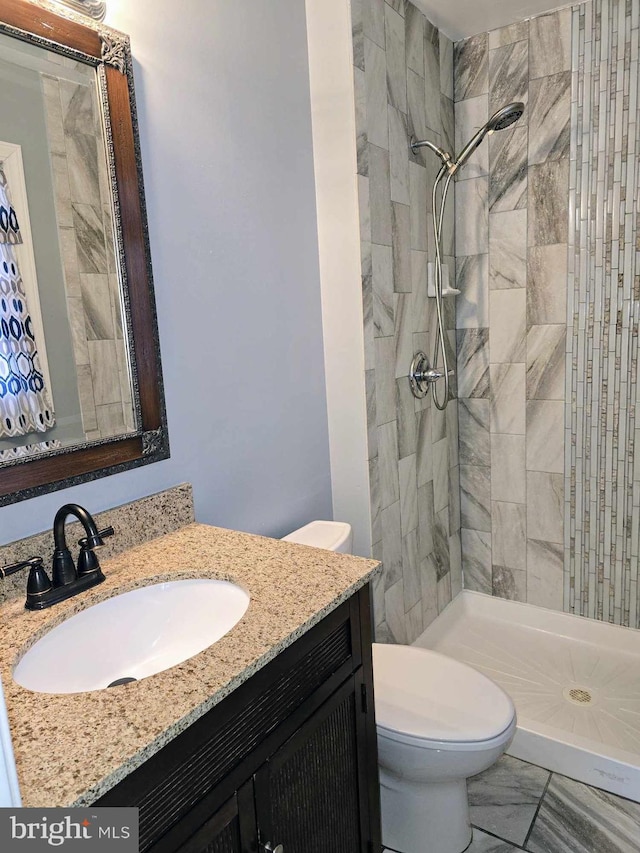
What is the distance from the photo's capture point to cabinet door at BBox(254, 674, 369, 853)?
3.38 ft

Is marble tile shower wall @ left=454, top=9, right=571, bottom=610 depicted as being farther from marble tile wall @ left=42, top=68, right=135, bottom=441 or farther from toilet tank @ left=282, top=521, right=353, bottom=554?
marble tile wall @ left=42, top=68, right=135, bottom=441

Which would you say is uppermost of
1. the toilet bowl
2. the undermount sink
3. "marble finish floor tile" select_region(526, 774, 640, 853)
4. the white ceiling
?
the white ceiling

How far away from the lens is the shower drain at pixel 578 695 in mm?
2217

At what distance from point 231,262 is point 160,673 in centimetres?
112

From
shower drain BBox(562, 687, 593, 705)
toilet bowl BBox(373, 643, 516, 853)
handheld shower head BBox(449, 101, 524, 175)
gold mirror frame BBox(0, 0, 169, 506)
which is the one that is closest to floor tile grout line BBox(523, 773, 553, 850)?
toilet bowl BBox(373, 643, 516, 853)

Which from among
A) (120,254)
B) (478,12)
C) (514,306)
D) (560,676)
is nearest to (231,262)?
(120,254)

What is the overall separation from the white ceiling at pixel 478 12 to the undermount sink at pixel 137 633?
2.19 meters

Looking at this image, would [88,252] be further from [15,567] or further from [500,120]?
[500,120]

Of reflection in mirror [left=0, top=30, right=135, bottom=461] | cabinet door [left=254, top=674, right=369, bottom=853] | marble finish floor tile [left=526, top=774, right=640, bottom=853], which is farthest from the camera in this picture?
marble finish floor tile [left=526, top=774, right=640, bottom=853]

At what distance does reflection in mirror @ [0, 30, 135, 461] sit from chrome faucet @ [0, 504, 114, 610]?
0.62 feet

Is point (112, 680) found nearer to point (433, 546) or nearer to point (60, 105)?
point (60, 105)

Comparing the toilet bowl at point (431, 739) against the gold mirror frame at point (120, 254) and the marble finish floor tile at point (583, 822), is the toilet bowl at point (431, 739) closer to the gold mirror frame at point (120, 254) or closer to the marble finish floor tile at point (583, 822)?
the marble finish floor tile at point (583, 822)

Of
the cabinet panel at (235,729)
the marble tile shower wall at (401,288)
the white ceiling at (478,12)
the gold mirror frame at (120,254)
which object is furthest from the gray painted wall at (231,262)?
the white ceiling at (478,12)

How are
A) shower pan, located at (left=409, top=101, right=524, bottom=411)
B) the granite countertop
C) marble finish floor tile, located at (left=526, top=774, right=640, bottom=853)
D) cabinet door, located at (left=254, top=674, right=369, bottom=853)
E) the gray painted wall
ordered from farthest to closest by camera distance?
shower pan, located at (left=409, top=101, right=524, bottom=411), marble finish floor tile, located at (left=526, top=774, right=640, bottom=853), the gray painted wall, cabinet door, located at (left=254, top=674, right=369, bottom=853), the granite countertop
